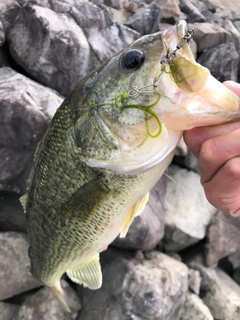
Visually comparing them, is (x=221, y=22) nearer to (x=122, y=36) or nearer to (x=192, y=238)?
(x=122, y=36)

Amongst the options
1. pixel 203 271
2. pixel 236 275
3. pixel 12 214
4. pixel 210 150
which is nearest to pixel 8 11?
pixel 12 214

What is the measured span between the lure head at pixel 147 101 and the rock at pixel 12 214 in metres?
2.10

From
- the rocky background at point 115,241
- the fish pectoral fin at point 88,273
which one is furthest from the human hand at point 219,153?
the rocky background at point 115,241

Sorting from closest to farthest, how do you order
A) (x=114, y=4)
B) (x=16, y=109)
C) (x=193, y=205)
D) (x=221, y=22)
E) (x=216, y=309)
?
(x=16, y=109), (x=216, y=309), (x=193, y=205), (x=114, y=4), (x=221, y=22)

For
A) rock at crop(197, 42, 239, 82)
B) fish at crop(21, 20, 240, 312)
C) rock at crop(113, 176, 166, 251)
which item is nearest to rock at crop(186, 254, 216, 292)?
rock at crop(113, 176, 166, 251)

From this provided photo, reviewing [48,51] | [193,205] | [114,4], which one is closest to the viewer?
[48,51]

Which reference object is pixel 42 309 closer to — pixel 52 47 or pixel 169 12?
pixel 52 47

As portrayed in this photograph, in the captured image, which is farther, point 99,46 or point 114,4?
point 114,4

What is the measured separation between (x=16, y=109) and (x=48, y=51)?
90 cm

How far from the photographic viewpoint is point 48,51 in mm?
3549

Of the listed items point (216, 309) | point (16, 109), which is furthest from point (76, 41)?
point (216, 309)

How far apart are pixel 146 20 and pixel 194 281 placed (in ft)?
11.4

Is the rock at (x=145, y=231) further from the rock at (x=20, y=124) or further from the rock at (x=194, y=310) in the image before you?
the rock at (x=20, y=124)

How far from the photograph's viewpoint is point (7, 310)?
3.13 meters
